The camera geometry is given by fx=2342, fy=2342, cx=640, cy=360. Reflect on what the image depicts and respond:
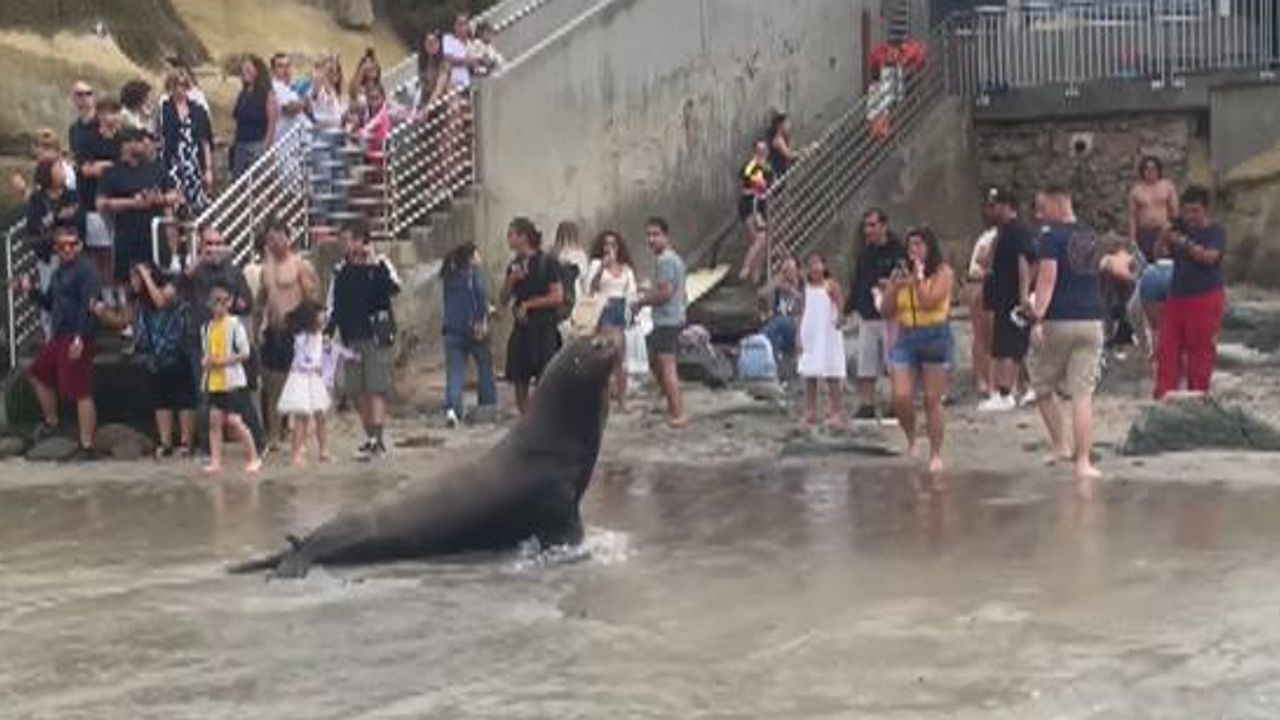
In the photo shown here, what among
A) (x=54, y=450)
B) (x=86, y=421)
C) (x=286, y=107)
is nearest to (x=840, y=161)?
(x=286, y=107)

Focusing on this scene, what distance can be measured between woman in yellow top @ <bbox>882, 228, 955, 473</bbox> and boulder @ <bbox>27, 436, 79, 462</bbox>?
671cm

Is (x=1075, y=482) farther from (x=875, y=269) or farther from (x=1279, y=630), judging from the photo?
(x=1279, y=630)

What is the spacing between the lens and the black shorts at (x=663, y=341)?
1819cm

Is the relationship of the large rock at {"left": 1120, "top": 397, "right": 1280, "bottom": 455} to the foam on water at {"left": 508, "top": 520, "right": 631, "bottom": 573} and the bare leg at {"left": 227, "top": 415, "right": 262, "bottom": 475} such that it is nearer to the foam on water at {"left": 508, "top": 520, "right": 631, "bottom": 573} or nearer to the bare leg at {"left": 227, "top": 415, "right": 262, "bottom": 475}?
the foam on water at {"left": 508, "top": 520, "right": 631, "bottom": 573}

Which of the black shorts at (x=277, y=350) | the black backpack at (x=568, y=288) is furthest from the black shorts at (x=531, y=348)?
the black shorts at (x=277, y=350)

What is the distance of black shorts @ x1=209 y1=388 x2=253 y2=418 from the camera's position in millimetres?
16844

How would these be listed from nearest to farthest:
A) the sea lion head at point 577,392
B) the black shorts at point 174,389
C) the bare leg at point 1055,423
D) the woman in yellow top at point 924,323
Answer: the sea lion head at point 577,392, the woman in yellow top at point 924,323, the bare leg at point 1055,423, the black shorts at point 174,389

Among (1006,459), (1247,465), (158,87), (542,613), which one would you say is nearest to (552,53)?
(158,87)

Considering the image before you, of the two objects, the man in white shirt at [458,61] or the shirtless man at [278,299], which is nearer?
the shirtless man at [278,299]

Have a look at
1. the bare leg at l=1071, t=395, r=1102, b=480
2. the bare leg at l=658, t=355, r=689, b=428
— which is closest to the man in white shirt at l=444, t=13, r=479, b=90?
the bare leg at l=658, t=355, r=689, b=428

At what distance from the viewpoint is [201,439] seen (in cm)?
1800

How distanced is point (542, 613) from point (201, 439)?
817 cm

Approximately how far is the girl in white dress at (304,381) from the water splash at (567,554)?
4957 mm

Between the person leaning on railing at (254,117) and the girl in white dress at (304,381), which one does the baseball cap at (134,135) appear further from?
the girl in white dress at (304,381)
